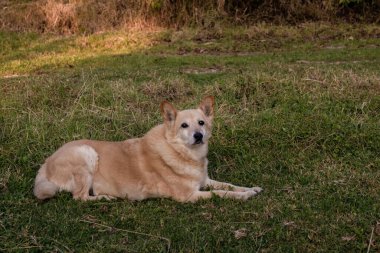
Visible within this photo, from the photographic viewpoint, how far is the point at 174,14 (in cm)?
1747

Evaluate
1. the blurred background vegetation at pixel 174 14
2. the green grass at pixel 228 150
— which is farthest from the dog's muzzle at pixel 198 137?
the blurred background vegetation at pixel 174 14

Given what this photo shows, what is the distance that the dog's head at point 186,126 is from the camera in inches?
232

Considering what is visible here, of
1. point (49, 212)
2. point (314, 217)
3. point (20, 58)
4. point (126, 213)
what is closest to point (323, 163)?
point (314, 217)

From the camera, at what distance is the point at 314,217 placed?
509cm

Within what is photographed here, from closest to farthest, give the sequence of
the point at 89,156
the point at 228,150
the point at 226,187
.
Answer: the point at 89,156 → the point at 226,187 → the point at 228,150

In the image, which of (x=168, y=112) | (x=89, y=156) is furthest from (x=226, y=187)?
(x=89, y=156)

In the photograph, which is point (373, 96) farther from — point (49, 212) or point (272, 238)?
point (49, 212)

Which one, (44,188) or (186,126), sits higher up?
(186,126)

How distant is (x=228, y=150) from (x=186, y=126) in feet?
4.15

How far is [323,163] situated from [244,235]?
2.20 m

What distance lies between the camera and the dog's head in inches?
232

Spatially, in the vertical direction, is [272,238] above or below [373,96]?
below

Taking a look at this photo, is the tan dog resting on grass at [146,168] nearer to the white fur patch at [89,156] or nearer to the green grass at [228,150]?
the white fur patch at [89,156]

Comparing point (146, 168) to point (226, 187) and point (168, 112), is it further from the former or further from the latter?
point (226, 187)
